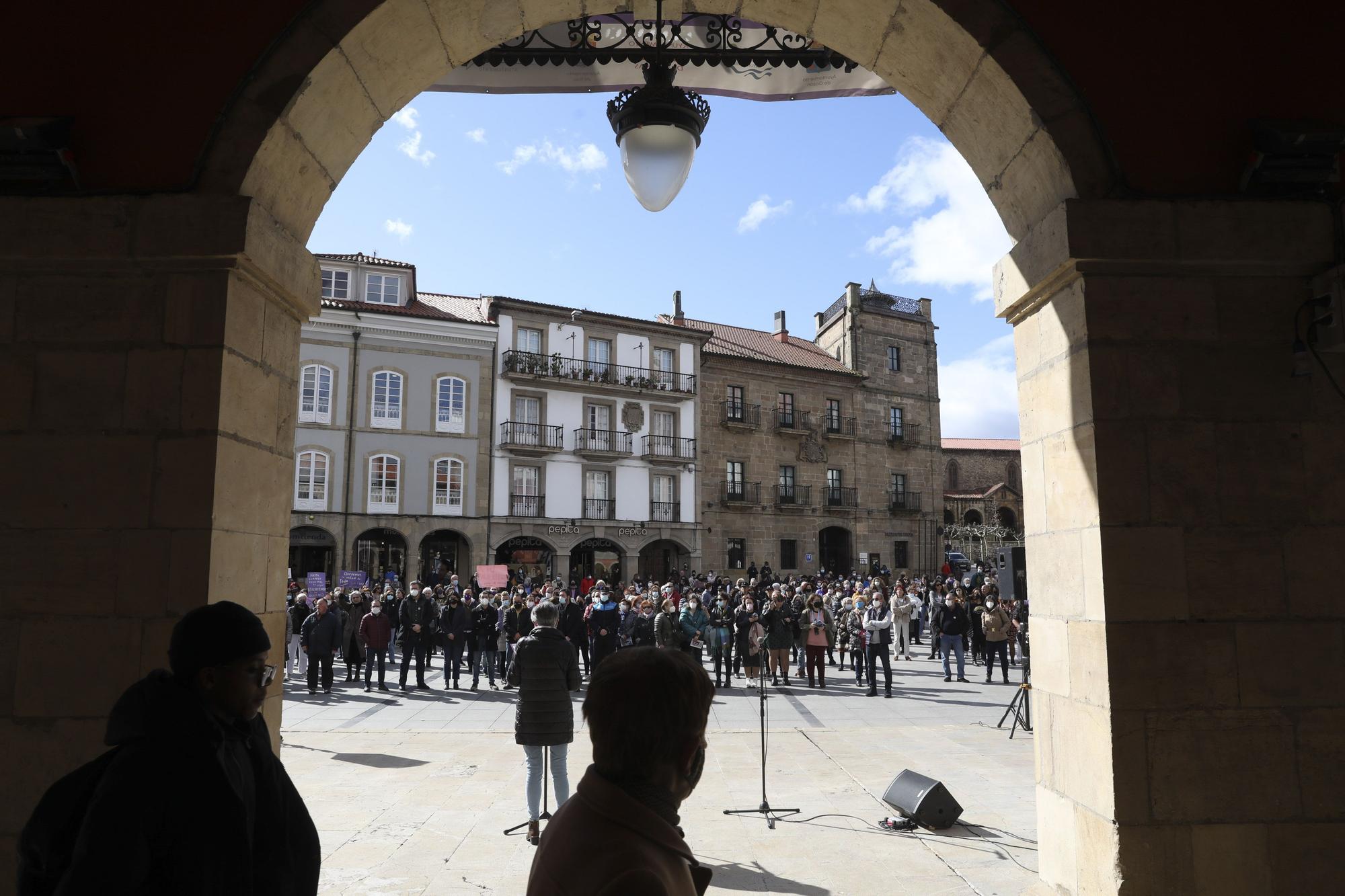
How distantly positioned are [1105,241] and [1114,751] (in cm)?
187

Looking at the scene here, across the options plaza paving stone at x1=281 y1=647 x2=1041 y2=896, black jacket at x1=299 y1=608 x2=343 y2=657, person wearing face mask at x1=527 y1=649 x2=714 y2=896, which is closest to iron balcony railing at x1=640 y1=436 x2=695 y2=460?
black jacket at x1=299 y1=608 x2=343 y2=657

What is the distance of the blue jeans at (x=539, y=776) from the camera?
524cm

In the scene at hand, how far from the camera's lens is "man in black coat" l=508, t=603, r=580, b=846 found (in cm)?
536

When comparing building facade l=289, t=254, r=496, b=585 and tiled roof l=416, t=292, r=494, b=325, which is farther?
tiled roof l=416, t=292, r=494, b=325

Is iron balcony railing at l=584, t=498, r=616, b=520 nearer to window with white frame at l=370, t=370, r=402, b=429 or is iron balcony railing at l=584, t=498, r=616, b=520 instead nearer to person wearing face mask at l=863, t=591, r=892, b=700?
window with white frame at l=370, t=370, r=402, b=429

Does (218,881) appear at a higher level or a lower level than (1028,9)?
lower

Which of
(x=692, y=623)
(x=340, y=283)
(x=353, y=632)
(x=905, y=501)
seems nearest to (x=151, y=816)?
(x=692, y=623)

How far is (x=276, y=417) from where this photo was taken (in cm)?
361

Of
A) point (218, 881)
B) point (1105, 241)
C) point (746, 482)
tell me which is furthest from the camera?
point (746, 482)

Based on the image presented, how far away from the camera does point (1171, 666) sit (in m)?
3.00

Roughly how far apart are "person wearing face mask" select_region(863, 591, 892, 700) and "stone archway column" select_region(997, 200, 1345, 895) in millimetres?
9183

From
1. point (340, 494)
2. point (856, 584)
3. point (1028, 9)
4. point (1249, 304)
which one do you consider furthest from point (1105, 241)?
point (340, 494)

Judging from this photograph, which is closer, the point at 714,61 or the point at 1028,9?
the point at 1028,9

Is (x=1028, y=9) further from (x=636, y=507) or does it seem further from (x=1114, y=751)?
(x=636, y=507)
